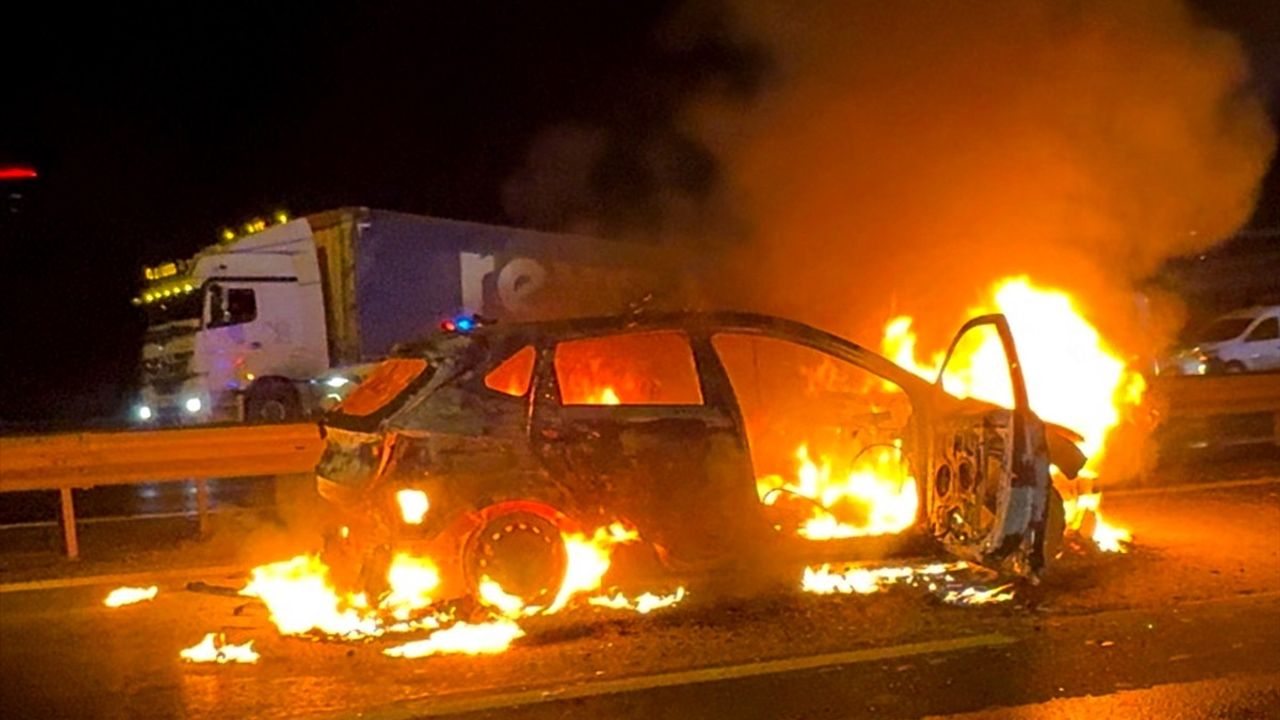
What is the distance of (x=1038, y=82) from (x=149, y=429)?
8237mm

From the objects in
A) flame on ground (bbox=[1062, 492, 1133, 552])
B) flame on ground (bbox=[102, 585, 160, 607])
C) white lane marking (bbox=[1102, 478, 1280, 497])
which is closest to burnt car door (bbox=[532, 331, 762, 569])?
flame on ground (bbox=[1062, 492, 1133, 552])

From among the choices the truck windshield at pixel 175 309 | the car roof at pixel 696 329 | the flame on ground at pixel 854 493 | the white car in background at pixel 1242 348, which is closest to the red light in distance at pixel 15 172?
the car roof at pixel 696 329

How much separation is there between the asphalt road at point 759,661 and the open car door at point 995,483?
31cm

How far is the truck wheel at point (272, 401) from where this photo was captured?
18.9 metres

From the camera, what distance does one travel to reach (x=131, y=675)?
550 centimetres

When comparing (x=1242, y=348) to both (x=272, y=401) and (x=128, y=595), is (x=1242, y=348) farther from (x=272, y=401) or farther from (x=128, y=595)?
(x=128, y=595)

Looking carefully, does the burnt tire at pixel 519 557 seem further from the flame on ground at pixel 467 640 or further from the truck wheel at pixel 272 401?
the truck wheel at pixel 272 401

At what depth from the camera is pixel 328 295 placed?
19031 mm

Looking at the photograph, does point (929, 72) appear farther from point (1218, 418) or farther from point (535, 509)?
point (535, 509)

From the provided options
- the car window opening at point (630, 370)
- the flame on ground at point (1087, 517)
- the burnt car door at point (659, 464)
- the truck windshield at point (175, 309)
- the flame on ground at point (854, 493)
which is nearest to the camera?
the burnt car door at point (659, 464)

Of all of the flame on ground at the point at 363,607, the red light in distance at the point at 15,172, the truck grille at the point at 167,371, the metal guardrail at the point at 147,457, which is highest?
the red light in distance at the point at 15,172

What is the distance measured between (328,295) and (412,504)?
13.6 m

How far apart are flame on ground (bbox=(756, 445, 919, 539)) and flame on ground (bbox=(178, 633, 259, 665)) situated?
2709 millimetres

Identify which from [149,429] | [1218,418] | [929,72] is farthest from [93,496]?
[1218,418]
